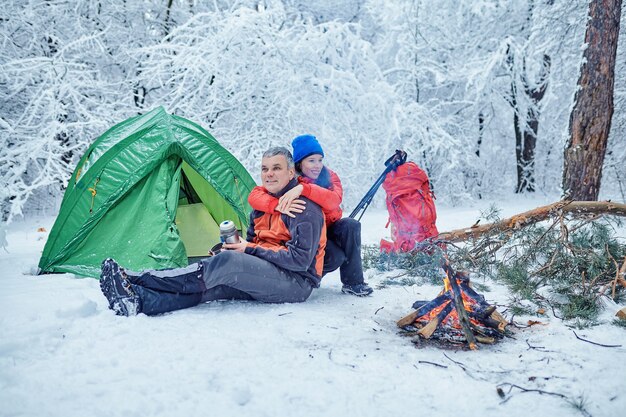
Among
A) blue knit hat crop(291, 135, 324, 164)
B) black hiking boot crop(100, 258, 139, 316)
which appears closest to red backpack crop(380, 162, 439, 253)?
blue knit hat crop(291, 135, 324, 164)

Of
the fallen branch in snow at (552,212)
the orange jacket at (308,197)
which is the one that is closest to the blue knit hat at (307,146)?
the orange jacket at (308,197)

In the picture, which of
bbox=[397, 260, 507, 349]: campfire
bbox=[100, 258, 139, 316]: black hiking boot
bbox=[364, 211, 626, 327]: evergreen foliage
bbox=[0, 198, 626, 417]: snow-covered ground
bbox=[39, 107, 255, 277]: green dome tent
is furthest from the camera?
bbox=[39, 107, 255, 277]: green dome tent

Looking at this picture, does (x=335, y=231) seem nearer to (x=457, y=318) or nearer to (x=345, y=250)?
(x=345, y=250)

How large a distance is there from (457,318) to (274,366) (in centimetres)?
113

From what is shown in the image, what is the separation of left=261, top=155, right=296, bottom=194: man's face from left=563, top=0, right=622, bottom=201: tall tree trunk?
136 inches

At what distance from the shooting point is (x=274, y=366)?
1944mm

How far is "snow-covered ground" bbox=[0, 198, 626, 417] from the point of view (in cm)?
162

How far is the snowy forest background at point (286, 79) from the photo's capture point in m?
6.87

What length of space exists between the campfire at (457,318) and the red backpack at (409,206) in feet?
5.91

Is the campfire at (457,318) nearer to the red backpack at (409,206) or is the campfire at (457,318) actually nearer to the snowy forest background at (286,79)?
the red backpack at (409,206)

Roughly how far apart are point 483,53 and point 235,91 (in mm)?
6159

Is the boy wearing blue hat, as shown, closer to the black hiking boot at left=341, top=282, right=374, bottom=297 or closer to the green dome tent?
the black hiking boot at left=341, top=282, right=374, bottom=297

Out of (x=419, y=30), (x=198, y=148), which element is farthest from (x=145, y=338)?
(x=419, y=30)

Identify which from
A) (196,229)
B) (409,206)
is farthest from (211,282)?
(409,206)
